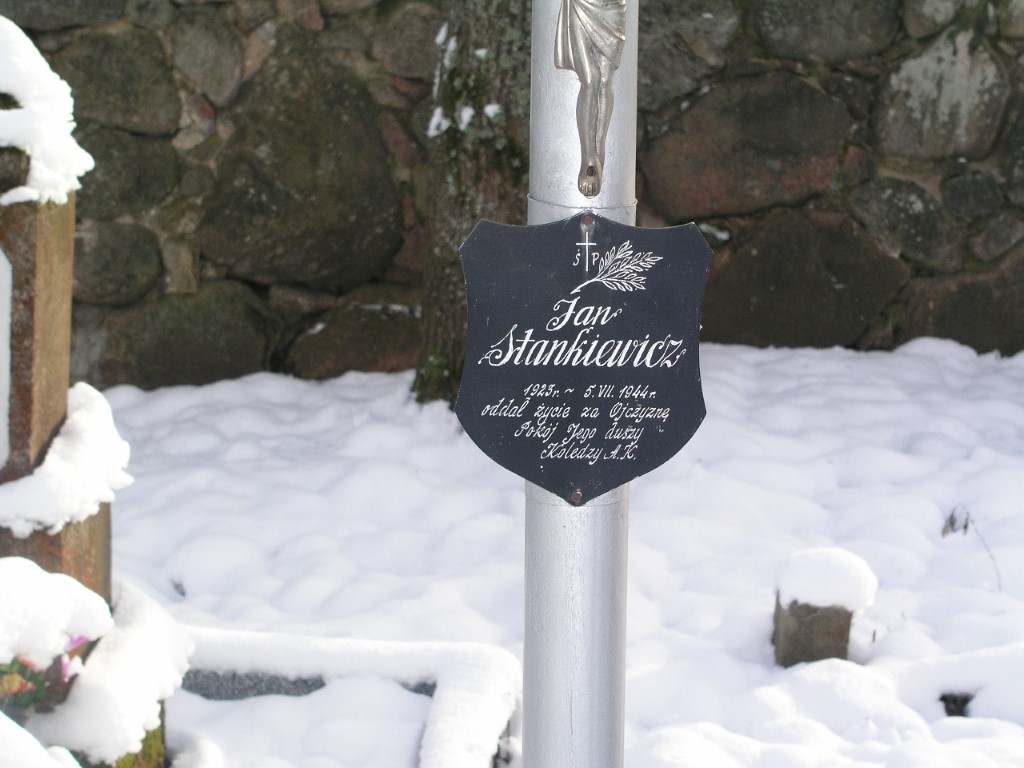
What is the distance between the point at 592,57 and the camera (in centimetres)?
139

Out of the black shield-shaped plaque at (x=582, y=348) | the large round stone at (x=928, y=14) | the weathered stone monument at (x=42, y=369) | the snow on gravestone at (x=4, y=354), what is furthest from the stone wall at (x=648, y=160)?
the black shield-shaped plaque at (x=582, y=348)

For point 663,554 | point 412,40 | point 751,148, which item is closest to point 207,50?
point 412,40

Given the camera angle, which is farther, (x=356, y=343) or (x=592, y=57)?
(x=356, y=343)

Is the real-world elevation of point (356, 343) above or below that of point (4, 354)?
below

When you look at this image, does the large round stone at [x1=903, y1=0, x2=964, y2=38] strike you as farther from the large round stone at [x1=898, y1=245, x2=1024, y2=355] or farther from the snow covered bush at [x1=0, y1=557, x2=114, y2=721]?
the snow covered bush at [x1=0, y1=557, x2=114, y2=721]

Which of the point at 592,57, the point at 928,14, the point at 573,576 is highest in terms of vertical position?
the point at 592,57

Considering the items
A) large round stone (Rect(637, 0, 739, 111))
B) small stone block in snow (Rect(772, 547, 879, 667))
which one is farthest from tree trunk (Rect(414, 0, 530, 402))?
small stone block in snow (Rect(772, 547, 879, 667))

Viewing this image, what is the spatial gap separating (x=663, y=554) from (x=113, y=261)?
187cm

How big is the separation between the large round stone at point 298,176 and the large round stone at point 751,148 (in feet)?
2.76

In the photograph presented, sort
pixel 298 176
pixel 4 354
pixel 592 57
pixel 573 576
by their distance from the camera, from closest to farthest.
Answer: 1. pixel 592 57
2. pixel 573 576
3. pixel 4 354
4. pixel 298 176

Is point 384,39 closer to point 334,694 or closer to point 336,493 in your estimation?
point 336,493

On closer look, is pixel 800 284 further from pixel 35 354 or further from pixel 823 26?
pixel 35 354

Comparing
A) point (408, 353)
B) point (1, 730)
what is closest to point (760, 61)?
point (408, 353)

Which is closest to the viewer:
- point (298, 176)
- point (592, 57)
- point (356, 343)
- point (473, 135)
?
point (592, 57)
